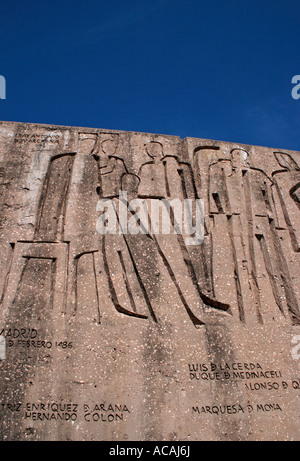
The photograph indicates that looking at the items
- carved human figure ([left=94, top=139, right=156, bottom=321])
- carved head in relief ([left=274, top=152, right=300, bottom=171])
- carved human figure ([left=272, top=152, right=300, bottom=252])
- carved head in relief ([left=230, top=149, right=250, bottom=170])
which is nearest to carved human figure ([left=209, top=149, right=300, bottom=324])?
carved head in relief ([left=230, top=149, right=250, bottom=170])

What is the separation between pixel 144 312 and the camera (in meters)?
3.91

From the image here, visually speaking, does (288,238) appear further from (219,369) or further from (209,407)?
(209,407)

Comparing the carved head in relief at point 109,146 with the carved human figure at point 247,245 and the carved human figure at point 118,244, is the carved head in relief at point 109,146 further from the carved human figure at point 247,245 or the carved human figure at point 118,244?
the carved human figure at point 247,245

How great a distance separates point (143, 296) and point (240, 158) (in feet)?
7.92

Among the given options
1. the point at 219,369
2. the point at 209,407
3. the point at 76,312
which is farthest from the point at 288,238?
Answer: the point at 76,312

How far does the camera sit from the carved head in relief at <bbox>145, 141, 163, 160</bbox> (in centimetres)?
494

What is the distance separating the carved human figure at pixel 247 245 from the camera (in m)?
4.20

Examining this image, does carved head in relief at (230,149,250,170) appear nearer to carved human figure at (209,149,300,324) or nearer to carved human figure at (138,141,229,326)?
carved human figure at (209,149,300,324)

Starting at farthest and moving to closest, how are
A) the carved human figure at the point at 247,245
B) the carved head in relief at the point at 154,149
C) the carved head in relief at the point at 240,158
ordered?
1. the carved head in relief at the point at 240,158
2. the carved head in relief at the point at 154,149
3. the carved human figure at the point at 247,245
